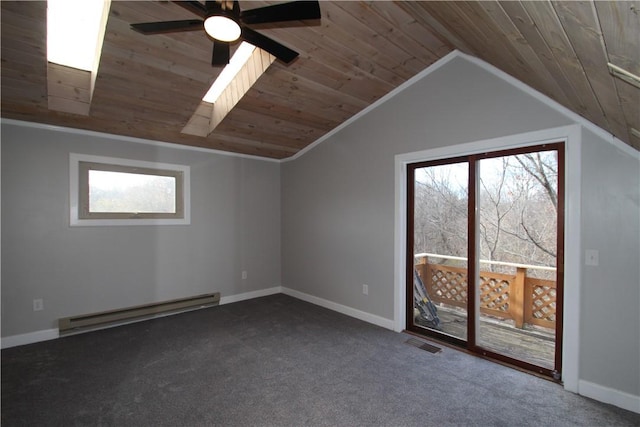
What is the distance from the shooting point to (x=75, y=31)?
2604 mm

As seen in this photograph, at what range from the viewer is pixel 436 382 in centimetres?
250

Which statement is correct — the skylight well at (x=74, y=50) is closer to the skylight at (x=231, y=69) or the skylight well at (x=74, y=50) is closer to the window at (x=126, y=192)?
the window at (x=126, y=192)

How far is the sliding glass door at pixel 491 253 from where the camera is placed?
2658 millimetres

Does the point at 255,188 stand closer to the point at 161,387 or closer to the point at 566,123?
the point at 161,387

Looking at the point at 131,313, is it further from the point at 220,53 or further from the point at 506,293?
the point at 506,293

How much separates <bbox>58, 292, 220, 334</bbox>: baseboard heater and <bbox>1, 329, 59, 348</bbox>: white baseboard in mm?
89

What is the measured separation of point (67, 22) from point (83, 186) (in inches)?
70.1

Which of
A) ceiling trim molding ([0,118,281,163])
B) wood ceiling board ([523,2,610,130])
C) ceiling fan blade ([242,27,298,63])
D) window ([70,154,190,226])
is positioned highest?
ceiling fan blade ([242,27,298,63])

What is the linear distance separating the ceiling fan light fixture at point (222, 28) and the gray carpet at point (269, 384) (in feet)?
8.26

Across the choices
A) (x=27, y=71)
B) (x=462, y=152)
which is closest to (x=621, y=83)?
(x=462, y=152)

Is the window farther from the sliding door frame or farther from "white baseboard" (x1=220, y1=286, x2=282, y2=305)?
the sliding door frame

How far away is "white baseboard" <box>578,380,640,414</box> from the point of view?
215 centimetres

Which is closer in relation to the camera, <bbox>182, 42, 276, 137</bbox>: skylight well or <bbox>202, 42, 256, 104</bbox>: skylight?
<bbox>182, 42, 276, 137</bbox>: skylight well

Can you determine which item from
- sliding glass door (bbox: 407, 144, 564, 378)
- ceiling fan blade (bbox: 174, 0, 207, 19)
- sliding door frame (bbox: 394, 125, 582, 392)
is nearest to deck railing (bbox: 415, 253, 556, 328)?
sliding glass door (bbox: 407, 144, 564, 378)
